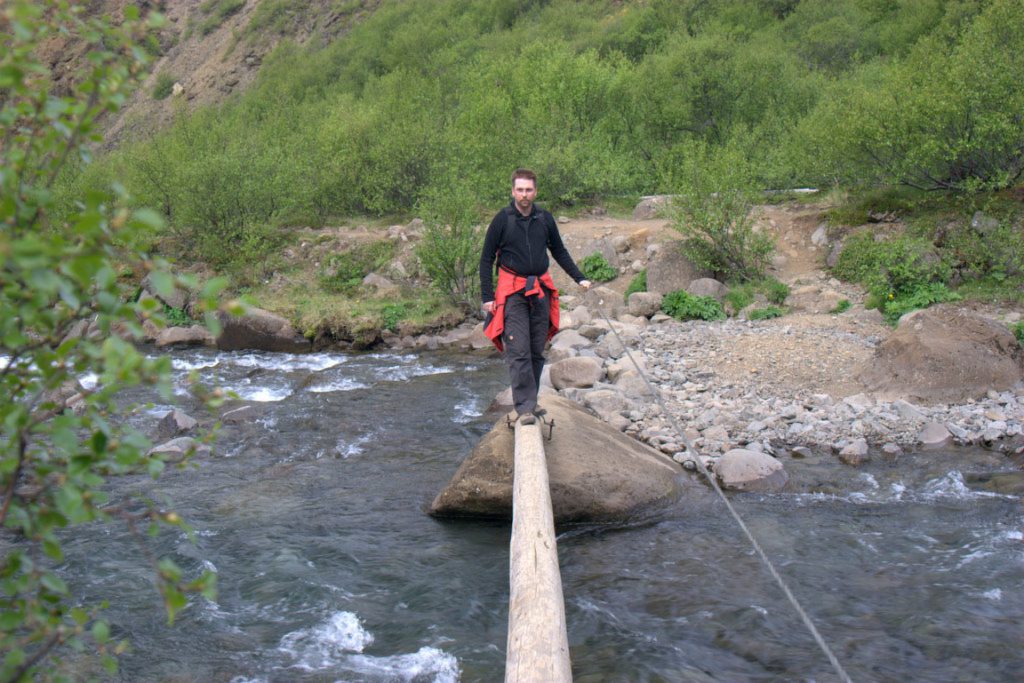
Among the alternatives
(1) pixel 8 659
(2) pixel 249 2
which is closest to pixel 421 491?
(1) pixel 8 659

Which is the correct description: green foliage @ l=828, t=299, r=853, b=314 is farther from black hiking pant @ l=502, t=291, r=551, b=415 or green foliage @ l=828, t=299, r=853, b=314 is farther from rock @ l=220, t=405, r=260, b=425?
rock @ l=220, t=405, r=260, b=425

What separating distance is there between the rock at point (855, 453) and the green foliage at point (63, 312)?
7.79 m

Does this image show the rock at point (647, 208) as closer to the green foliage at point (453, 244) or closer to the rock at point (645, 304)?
the rock at point (645, 304)

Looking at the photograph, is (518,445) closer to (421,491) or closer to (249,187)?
(421,491)

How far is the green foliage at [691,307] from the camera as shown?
14.9 m

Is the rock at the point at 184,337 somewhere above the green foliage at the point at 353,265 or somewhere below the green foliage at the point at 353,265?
below

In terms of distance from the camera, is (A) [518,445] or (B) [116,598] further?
(A) [518,445]

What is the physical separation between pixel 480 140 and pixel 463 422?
14.6 meters

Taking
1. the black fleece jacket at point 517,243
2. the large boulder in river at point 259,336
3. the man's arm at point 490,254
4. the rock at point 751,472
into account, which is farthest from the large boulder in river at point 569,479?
the large boulder in river at point 259,336

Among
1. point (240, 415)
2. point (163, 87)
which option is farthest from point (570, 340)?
point (163, 87)

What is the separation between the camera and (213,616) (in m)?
5.80

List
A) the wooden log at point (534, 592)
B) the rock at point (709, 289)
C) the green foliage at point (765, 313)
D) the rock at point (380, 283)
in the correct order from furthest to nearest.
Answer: the rock at point (380, 283)
the rock at point (709, 289)
the green foliage at point (765, 313)
the wooden log at point (534, 592)

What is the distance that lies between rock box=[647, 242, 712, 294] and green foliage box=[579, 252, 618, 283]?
1.31 m

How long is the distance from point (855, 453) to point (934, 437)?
3.32 feet
